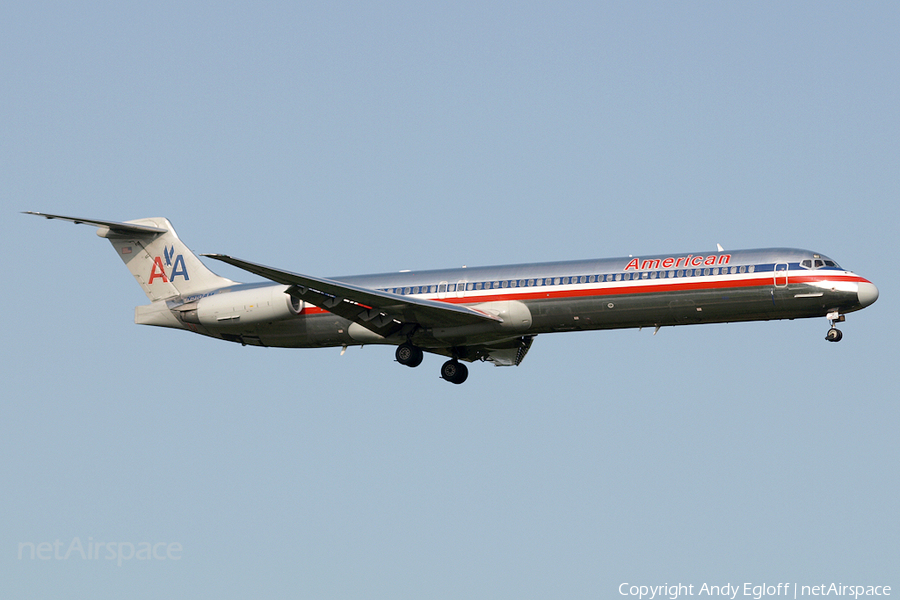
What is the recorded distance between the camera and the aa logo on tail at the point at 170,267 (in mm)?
40469

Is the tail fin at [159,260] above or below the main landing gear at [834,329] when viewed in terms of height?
above

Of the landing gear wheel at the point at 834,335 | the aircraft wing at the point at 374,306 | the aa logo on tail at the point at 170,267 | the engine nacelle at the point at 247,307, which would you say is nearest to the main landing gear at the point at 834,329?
the landing gear wheel at the point at 834,335

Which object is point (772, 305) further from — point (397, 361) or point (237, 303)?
point (237, 303)

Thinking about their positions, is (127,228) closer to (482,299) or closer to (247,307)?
(247,307)

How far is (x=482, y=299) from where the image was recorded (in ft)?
116

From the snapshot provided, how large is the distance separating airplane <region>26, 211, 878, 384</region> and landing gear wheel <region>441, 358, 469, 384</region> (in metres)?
0.04

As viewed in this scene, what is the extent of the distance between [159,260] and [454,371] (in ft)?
35.3

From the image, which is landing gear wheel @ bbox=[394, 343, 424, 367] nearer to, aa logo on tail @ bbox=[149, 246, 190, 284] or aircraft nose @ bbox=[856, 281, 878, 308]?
aa logo on tail @ bbox=[149, 246, 190, 284]

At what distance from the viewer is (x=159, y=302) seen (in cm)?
4016

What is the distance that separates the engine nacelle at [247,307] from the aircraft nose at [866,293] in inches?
646

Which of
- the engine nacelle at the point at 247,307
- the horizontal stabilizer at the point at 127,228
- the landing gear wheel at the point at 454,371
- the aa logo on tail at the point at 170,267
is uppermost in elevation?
the horizontal stabilizer at the point at 127,228

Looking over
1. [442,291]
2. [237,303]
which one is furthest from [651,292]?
[237,303]

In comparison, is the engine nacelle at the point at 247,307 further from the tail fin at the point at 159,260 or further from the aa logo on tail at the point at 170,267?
the aa logo on tail at the point at 170,267

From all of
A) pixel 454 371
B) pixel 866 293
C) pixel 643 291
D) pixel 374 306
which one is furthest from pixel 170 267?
pixel 866 293
